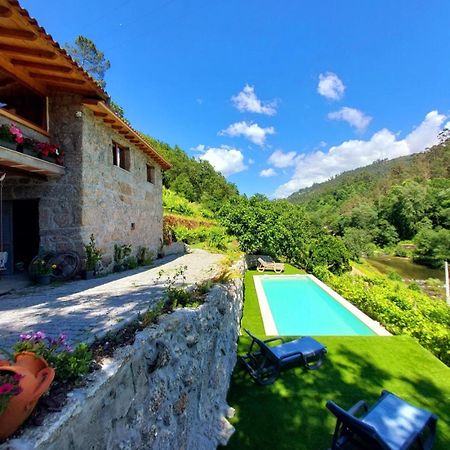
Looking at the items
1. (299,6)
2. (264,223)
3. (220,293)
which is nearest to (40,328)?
(220,293)

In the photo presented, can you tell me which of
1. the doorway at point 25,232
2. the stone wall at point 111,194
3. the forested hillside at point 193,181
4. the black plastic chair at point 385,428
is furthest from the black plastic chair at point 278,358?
the forested hillside at point 193,181

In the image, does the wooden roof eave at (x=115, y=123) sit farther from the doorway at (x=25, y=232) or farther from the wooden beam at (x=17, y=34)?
the doorway at (x=25, y=232)

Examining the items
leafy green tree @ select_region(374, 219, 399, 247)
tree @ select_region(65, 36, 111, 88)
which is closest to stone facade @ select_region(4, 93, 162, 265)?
tree @ select_region(65, 36, 111, 88)

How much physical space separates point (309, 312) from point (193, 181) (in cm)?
3618

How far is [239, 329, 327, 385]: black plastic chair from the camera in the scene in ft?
18.5

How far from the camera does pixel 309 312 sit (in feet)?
36.9

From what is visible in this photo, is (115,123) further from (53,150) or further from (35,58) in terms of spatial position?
(35,58)

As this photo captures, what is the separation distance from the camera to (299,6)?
11570 mm

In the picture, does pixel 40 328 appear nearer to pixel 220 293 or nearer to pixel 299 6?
pixel 220 293

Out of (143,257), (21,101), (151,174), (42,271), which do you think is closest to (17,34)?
(21,101)

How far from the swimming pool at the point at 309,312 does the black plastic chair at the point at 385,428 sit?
3909 mm

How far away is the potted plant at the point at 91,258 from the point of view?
7375mm

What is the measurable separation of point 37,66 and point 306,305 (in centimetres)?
1144

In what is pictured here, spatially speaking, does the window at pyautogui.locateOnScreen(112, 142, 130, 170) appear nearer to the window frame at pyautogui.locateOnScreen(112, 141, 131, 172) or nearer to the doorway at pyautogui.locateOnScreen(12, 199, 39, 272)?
the window frame at pyautogui.locateOnScreen(112, 141, 131, 172)
